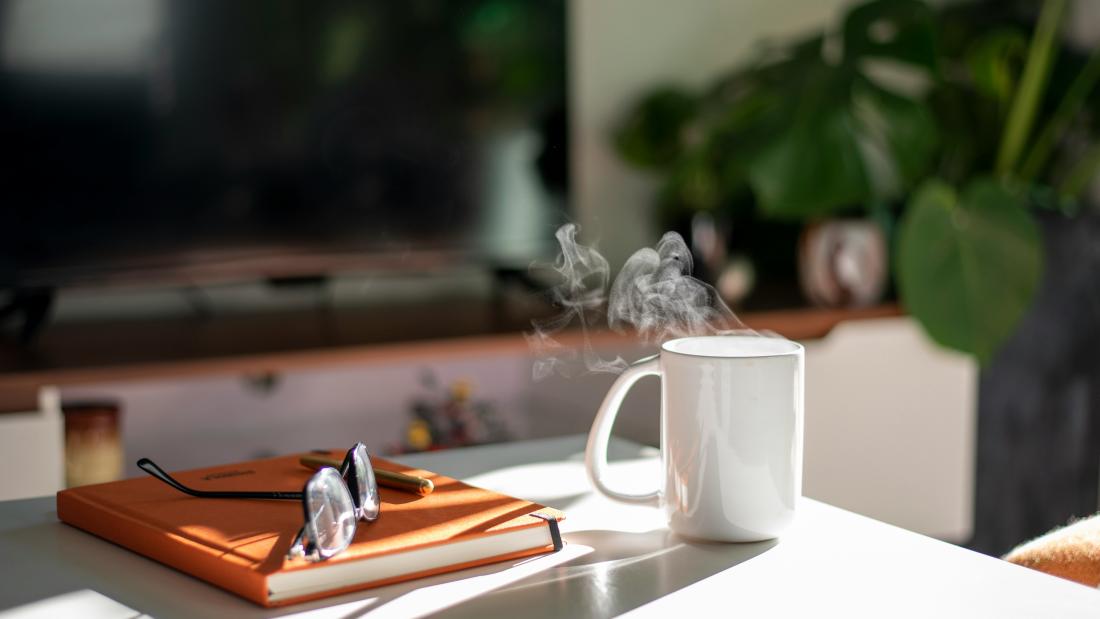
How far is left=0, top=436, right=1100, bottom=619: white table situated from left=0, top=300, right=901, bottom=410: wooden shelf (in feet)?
2.69

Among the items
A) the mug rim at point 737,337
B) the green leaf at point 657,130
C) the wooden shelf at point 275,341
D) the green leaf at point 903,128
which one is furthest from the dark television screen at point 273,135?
the mug rim at point 737,337

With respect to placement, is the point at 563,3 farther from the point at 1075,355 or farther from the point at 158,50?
the point at 1075,355

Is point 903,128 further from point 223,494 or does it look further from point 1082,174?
point 223,494

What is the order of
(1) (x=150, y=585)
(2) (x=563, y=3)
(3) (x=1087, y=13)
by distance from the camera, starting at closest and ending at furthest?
(1) (x=150, y=585), (2) (x=563, y=3), (3) (x=1087, y=13)

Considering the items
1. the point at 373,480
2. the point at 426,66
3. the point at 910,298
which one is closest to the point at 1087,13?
the point at 910,298

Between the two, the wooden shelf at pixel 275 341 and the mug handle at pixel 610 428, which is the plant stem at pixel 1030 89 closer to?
the wooden shelf at pixel 275 341

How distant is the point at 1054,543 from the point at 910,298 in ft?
3.69

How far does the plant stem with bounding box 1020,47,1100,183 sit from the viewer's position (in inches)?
82.9

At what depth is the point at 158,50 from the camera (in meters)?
1.80

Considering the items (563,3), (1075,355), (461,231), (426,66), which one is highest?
(563,3)

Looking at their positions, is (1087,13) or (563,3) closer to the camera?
(563,3)

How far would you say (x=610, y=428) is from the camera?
71 centimetres

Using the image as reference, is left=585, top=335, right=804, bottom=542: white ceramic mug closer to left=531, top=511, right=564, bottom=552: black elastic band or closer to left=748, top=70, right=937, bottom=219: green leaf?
left=531, top=511, right=564, bottom=552: black elastic band

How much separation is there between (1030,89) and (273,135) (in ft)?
4.42
